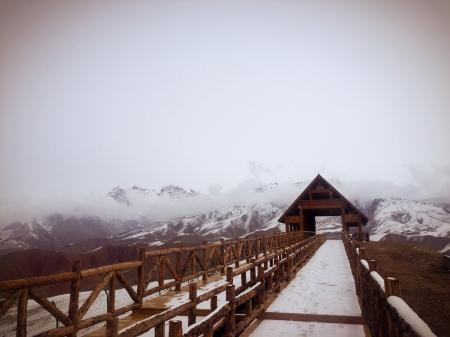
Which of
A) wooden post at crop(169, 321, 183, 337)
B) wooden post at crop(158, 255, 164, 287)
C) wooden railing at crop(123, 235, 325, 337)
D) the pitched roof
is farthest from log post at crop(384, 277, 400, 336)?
the pitched roof

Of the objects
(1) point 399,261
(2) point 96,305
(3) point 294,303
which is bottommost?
(2) point 96,305

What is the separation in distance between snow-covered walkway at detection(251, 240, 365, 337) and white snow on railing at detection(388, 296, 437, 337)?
11.1 feet

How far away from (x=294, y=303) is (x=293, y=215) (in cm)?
2696

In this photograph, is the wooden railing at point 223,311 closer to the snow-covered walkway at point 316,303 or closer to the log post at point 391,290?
the snow-covered walkway at point 316,303

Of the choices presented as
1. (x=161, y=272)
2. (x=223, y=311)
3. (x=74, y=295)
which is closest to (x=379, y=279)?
(x=223, y=311)

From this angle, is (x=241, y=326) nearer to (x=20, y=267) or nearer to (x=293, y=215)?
(x=293, y=215)

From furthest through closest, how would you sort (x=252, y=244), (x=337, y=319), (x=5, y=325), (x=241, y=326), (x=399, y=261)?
(x=399, y=261) → (x=252, y=244) → (x=5, y=325) → (x=337, y=319) → (x=241, y=326)

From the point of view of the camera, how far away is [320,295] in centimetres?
984

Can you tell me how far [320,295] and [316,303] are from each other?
1101 mm

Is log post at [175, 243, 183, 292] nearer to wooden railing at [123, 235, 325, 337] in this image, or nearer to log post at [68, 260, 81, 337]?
wooden railing at [123, 235, 325, 337]

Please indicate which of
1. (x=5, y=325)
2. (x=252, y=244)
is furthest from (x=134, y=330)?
(x=5, y=325)

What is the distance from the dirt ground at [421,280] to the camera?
10.5m

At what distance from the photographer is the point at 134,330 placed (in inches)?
123

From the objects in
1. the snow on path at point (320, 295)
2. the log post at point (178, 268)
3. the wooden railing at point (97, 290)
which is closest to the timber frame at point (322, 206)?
the snow on path at point (320, 295)
